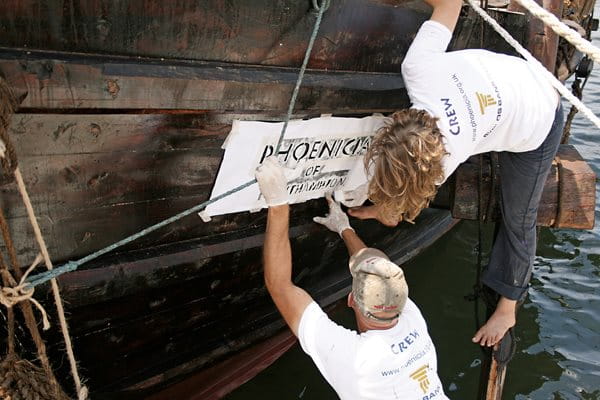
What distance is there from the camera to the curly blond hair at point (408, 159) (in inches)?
95.0

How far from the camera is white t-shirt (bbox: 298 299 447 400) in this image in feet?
7.82

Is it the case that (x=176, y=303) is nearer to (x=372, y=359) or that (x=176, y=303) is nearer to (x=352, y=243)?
(x=352, y=243)

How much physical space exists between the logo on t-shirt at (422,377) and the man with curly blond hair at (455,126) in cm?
64

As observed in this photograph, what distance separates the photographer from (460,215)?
3420 mm

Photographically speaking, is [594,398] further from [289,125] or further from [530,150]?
[289,125]

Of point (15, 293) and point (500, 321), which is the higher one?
point (15, 293)

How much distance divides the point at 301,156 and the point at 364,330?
0.79 m

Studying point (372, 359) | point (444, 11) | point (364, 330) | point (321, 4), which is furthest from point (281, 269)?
point (444, 11)

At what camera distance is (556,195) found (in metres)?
3.35

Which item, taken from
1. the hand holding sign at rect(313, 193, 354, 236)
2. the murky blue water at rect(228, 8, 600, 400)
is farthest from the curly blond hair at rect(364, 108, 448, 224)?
the murky blue water at rect(228, 8, 600, 400)

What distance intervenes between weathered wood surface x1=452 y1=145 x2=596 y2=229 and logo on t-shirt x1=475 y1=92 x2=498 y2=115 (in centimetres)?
77

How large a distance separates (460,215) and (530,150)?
0.57 m

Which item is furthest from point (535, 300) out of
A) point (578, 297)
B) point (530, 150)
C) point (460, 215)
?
point (530, 150)

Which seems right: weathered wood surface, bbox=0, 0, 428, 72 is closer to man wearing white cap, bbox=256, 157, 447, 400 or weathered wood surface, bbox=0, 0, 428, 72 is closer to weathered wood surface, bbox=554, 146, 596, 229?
man wearing white cap, bbox=256, 157, 447, 400
